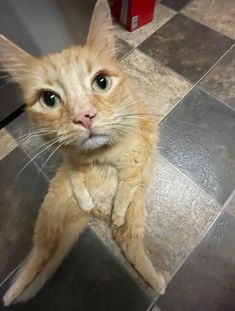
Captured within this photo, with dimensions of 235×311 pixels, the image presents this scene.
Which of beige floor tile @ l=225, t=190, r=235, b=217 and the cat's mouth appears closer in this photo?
the cat's mouth

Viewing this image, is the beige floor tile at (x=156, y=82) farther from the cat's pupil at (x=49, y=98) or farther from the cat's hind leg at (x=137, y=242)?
the cat's pupil at (x=49, y=98)

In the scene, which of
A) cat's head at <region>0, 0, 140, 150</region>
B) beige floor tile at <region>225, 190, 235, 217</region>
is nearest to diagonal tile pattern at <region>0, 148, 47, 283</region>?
cat's head at <region>0, 0, 140, 150</region>

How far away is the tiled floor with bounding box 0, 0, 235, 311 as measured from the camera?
0.94 m

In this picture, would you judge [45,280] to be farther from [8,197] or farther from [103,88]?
[103,88]

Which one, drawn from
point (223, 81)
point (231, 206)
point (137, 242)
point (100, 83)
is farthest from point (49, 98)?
point (223, 81)

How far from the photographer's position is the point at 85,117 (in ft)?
2.11

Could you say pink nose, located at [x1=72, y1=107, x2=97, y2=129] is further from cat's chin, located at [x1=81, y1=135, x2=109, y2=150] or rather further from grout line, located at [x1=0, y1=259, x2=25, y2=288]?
grout line, located at [x1=0, y1=259, x2=25, y2=288]

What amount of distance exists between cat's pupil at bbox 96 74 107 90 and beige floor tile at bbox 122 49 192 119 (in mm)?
535

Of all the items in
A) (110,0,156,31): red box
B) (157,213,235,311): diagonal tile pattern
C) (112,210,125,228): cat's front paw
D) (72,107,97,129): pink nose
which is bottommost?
(157,213,235,311): diagonal tile pattern

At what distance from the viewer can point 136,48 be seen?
1.41 metres

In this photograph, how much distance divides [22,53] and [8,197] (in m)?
0.60

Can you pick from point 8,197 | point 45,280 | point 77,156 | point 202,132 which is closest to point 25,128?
point 8,197

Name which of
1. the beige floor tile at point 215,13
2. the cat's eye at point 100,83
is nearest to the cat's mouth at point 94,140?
the cat's eye at point 100,83

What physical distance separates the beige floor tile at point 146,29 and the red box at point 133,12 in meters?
0.02
